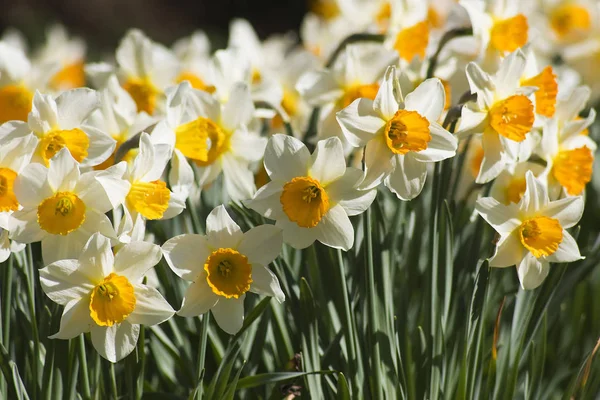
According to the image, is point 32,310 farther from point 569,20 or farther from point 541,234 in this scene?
point 569,20

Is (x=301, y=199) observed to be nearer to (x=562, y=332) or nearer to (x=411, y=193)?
(x=411, y=193)

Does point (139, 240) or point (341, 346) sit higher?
point (139, 240)

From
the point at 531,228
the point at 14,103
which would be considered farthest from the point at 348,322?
the point at 14,103

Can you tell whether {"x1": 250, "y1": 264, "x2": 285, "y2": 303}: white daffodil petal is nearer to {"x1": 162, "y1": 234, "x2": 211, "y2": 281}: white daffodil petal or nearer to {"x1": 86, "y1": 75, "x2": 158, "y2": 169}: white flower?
{"x1": 162, "y1": 234, "x2": 211, "y2": 281}: white daffodil petal

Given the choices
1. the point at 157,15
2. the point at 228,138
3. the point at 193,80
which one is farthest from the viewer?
the point at 157,15

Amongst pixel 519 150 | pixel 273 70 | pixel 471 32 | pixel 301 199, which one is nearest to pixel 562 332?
pixel 519 150

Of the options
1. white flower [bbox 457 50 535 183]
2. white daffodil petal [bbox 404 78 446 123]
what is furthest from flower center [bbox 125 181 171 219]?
white flower [bbox 457 50 535 183]

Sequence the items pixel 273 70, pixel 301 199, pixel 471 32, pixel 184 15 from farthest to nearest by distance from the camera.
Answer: pixel 184 15 → pixel 273 70 → pixel 471 32 → pixel 301 199

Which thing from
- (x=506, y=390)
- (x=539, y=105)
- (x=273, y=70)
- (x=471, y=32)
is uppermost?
(x=273, y=70)
